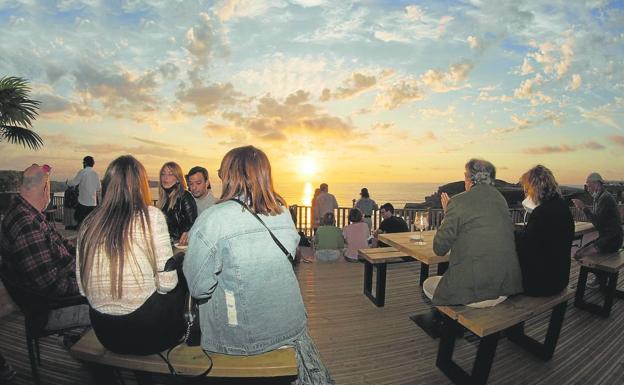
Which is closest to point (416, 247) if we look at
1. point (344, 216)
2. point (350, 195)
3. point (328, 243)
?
point (328, 243)

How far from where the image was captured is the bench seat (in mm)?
1560

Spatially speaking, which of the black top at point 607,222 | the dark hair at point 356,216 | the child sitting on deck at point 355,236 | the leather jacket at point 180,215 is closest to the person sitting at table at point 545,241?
the black top at point 607,222

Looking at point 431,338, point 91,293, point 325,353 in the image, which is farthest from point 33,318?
point 431,338

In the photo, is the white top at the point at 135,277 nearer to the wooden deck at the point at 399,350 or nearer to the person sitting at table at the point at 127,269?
the person sitting at table at the point at 127,269

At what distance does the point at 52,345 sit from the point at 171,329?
1.95 metres

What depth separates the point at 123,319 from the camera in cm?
156

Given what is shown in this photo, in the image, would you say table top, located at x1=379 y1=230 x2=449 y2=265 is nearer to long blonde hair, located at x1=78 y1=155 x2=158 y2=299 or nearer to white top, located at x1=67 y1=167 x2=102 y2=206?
long blonde hair, located at x1=78 y1=155 x2=158 y2=299

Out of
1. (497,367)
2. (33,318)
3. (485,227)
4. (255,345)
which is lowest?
(497,367)

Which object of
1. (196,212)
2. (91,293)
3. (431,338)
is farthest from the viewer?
(196,212)

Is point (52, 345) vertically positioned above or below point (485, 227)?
below

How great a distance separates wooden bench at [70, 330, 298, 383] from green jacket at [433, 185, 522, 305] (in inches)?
56.3

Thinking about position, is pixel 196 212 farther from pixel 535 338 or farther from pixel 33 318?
pixel 535 338

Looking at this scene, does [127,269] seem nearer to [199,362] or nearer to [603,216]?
[199,362]

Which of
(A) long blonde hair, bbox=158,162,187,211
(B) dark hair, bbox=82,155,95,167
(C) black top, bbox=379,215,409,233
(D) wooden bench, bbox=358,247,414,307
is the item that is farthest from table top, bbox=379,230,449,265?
(B) dark hair, bbox=82,155,95,167
